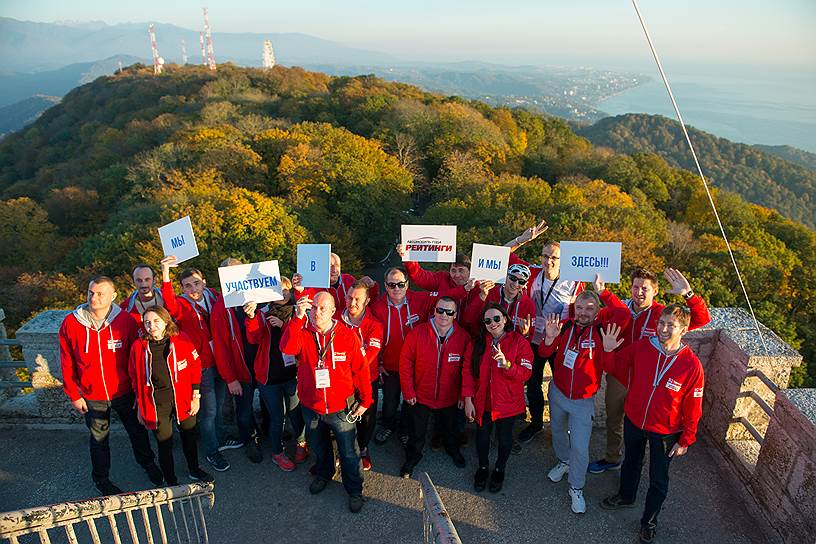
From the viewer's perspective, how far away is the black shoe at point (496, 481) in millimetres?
4473

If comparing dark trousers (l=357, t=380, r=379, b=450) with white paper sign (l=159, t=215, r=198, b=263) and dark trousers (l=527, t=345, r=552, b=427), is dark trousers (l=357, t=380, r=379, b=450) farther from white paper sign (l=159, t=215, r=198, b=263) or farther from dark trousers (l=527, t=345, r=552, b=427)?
white paper sign (l=159, t=215, r=198, b=263)

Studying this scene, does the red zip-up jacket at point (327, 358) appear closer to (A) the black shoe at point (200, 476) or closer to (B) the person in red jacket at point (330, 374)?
(B) the person in red jacket at point (330, 374)

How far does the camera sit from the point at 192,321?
4516 millimetres

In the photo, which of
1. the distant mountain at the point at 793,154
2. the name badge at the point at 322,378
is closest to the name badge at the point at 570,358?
the name badge at the point at 322,378

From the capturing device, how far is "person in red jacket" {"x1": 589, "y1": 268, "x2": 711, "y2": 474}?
4.13 meters

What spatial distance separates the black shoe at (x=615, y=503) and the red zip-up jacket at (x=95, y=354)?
4216 millimetres

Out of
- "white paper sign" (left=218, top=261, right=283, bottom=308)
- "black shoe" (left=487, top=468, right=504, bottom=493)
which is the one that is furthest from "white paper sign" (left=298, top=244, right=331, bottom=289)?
"black shoe" (left=487, top=468, right=504, bottom=493)

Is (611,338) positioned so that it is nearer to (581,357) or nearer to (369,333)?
(581,357)

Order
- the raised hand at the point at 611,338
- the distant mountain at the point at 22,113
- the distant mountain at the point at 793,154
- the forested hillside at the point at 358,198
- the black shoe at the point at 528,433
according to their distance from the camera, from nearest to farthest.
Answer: the raised hand at the point at 611,338, the black shoe at the point at 528,433, the forested hillside at the point at 358,198, the distant mountain at the point at 793,154, the distant mountain at the point at 22,113

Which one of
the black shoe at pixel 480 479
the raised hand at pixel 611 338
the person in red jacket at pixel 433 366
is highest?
the raised hand at pixel 611 338

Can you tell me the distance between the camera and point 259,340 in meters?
4.46

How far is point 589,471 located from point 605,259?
2.00 metres

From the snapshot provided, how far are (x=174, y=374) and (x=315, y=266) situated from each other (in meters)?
1.49

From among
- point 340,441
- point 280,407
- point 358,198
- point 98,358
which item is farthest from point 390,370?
point 358,198
